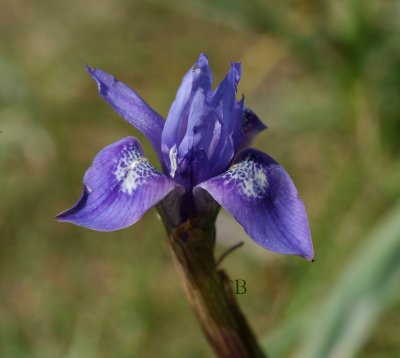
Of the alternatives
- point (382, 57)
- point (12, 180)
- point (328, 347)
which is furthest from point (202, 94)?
point (12, 180)

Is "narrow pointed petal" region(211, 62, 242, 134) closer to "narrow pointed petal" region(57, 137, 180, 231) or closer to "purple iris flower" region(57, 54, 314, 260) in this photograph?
"purple iris flower" region(57, 54, 314, 260)

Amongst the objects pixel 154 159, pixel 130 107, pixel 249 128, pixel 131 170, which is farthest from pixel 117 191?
pixel 154 159

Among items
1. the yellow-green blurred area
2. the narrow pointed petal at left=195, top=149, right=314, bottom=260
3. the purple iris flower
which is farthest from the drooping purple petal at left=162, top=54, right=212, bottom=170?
the yellow-green blurred area

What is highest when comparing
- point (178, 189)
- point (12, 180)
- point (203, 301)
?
point (12, 180)

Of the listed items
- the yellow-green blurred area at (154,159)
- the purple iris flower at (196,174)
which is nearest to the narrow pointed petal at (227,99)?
the purple iris flower at (196,174)

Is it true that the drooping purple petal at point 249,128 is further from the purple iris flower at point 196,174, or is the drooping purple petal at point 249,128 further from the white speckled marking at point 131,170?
the white speckled marking at point 131,170

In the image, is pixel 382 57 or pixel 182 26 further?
pixel 182 26

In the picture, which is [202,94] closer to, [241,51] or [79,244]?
[79,244]

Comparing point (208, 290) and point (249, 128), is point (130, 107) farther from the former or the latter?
point (208, 290)
